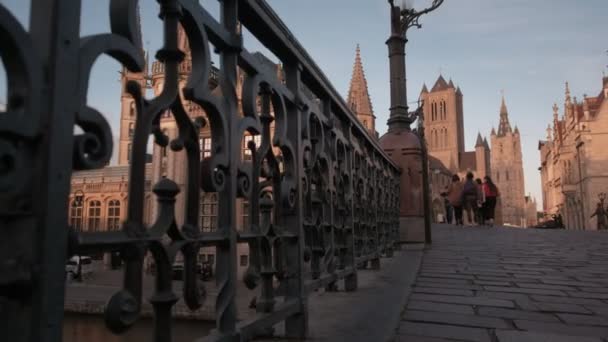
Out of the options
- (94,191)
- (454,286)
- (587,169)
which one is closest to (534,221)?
(587,169)

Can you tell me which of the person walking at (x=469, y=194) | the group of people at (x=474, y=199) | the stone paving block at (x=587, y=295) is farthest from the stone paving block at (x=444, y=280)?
the person walking at (x=469, y=194)

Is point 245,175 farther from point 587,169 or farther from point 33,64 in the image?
point 587,169

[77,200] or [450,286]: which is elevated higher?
[77,200]

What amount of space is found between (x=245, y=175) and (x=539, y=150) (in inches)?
3409

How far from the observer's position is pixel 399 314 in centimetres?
232

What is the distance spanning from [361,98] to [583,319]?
176 feet

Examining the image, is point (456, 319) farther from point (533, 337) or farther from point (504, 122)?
point (504, 122)

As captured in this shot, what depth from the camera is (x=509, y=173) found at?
90.1 metres

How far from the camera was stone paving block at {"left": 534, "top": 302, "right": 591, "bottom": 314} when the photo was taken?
8.64ft

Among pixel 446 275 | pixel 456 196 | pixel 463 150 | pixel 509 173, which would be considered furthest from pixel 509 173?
pixel 446 275

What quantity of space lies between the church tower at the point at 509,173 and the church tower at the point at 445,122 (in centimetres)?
1009

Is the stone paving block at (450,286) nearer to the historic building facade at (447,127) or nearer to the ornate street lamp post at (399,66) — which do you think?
the ornate street lamp post at (399,66)

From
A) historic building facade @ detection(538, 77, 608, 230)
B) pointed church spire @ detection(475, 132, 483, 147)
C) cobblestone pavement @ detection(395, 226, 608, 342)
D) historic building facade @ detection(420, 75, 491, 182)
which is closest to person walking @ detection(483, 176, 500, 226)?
cobblestone pavement @ detection(395, 226, 608, 342)

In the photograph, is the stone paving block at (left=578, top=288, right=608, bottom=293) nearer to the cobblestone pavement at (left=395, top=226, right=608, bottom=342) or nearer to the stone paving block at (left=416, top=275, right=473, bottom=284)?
the cobblestone pavement at (left=395, top=226, right=608, bottom=342)
